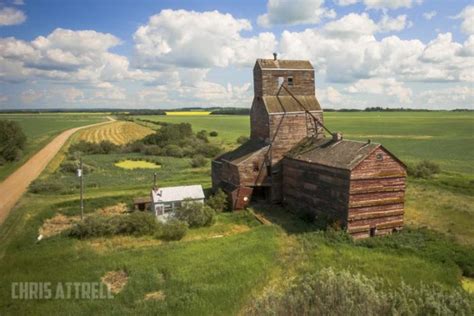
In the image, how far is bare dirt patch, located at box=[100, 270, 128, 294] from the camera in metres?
14.4

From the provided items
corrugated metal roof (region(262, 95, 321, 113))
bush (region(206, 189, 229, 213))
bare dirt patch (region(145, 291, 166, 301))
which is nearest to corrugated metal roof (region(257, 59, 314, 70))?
corrugated metal roof (region(262, 95, 321, 113))

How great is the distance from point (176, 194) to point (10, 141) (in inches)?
1319

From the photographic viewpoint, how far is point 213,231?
2164 cm

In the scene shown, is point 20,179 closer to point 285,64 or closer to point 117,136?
point 285,64

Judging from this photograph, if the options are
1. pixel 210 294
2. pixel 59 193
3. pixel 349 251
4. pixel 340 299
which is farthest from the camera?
pixel 59 193

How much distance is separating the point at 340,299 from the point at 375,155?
492 inches

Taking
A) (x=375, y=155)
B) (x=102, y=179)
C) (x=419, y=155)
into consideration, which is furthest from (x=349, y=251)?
(x=419, y=155)

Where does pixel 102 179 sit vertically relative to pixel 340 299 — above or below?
below

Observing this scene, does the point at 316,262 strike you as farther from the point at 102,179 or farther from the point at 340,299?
the point at 102,179

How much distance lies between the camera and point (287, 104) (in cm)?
2767

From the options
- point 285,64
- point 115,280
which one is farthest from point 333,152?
point 115,280

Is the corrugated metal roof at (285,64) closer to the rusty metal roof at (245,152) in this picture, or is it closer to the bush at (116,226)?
the rusty metal roof at (245,152)

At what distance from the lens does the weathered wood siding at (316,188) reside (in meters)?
20.0

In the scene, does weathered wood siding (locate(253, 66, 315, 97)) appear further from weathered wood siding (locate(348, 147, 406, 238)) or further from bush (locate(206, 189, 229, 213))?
weathered wood siding (locate(348, 147, 406, 238))
